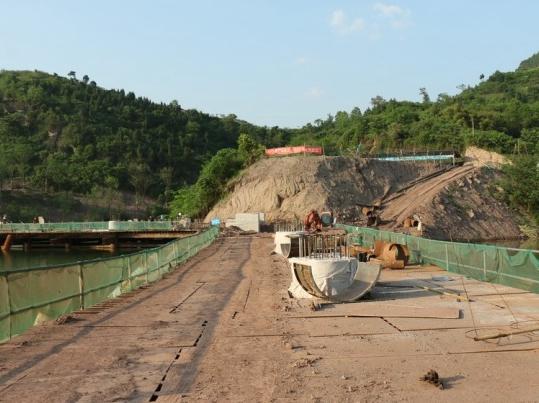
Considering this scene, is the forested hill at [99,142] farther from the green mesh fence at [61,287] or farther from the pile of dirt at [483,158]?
the green mesh fence at [61,287]

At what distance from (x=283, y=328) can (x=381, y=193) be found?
66.5 metres

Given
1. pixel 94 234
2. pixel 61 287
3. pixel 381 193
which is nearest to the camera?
pixel 61 287

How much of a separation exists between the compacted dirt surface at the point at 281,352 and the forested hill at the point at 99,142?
12286 cm

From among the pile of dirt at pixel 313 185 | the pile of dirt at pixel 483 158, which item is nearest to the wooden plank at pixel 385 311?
the pile of dirt at pixel 313 185

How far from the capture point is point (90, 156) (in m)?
162

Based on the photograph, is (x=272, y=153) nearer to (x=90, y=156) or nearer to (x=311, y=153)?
(x=311, y=153)

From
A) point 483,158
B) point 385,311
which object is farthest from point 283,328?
point 483,158

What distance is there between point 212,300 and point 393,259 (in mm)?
10844

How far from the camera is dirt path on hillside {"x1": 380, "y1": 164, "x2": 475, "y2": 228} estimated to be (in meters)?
66.0

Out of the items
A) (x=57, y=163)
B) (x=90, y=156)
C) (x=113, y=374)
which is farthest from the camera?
(x=90, y=156)

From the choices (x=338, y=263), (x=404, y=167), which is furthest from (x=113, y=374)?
(x=404, y=167)

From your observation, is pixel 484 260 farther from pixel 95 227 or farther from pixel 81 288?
pixel 95 227

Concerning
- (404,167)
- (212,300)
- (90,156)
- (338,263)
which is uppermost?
(90,156)

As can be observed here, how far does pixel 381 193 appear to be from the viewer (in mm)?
76500
